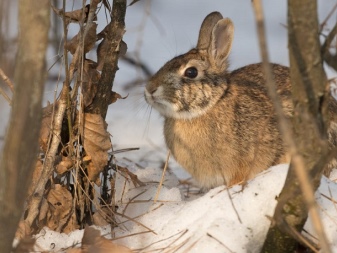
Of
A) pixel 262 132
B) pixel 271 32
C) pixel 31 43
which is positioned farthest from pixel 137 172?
pixel 271 32

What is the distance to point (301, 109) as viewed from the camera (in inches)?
114

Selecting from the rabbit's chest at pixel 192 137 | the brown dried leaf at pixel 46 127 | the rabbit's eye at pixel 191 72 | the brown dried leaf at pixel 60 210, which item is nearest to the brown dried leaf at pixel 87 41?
the brown dried leaf at pixel 46 127

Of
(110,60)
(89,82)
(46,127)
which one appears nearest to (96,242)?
(46,127)

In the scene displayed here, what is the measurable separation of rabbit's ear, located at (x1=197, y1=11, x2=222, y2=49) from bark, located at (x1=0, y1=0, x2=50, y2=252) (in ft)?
7.79

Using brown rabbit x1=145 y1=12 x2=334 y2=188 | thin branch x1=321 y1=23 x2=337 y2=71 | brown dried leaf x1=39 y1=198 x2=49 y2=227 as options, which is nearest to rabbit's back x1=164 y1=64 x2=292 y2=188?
brown rabbit x1=145 y1=12 x2=334 y2=188

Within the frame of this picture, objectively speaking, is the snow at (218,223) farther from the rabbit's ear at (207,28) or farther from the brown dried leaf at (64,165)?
the rabbit's ear at (207,28)

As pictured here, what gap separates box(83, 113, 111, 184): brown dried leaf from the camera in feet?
12.6

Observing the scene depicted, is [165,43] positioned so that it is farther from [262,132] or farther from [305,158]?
[305,158]

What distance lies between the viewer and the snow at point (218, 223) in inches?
133

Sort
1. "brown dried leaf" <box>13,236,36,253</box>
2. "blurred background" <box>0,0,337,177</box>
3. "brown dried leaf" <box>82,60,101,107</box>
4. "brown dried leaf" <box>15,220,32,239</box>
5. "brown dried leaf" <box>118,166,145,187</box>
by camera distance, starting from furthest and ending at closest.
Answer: "blurred background" <box>0,0,337,177</box>, "brown dried leaf" <box>118,166,145,187</box>, "brown dried leaf" <box>82,60,101,107</box>, "brown dried leaf" <box>15,220,32,239</box>, "brown dried leaf" <box>13,236,36,253</box>

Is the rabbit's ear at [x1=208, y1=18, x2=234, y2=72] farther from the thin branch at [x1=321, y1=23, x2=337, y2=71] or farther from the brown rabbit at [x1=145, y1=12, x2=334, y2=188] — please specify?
the thin branch at [x1=321, y1=23, x2=337, y2=71]

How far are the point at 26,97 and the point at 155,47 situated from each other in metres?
4.47

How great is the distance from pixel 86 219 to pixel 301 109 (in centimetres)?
150

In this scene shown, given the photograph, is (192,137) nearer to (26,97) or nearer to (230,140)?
(230,140)
